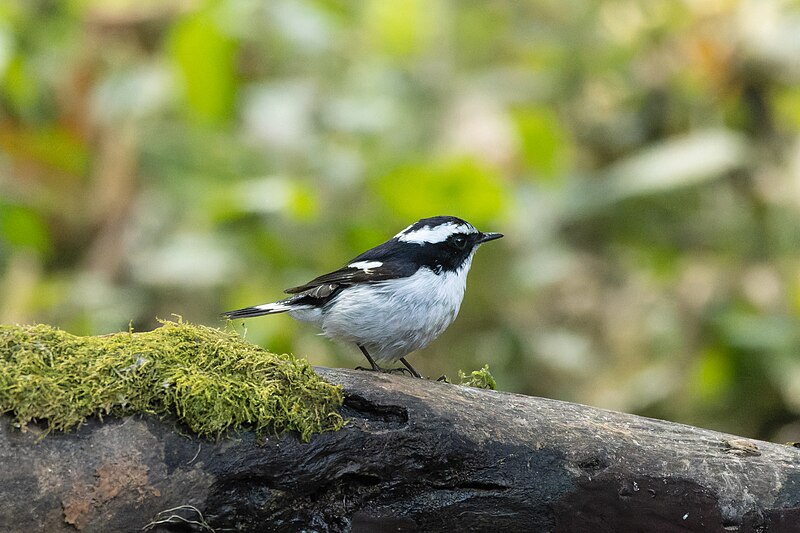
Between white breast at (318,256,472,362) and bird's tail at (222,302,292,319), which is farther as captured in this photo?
bird's tail at (222,302,292,319)

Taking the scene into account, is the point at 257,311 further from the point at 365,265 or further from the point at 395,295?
the point at 395,295

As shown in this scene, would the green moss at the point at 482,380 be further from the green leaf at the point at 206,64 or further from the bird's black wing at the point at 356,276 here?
the green leaf at the point at 206,64

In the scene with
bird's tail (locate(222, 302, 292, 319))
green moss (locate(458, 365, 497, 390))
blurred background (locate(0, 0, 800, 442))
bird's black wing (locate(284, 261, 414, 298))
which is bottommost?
green moss (locate(458, 365, 497, 390))

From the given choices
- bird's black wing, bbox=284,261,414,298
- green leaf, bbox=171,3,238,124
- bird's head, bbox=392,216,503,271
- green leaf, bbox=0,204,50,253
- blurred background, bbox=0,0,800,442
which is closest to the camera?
bird's black wing, bbox=284,261,414,298

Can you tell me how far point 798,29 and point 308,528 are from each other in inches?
286

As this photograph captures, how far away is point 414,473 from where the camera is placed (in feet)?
10.6

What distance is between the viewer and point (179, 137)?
7340 mm

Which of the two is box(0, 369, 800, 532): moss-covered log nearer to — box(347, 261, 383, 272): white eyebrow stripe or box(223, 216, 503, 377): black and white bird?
box(223, 216, 503, 377): black and white bird

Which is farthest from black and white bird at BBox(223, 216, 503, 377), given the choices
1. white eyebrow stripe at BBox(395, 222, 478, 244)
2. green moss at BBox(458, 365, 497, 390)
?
green moss at BBox(458, 365, 497, 390)

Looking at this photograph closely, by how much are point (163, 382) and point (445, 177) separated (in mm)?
3879

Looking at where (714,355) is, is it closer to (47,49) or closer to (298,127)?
(298,127)

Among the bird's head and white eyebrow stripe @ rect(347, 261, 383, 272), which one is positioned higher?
the bird's head

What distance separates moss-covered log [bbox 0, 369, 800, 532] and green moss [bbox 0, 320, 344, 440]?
0.19 feet

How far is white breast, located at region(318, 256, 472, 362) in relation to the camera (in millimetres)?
4156
